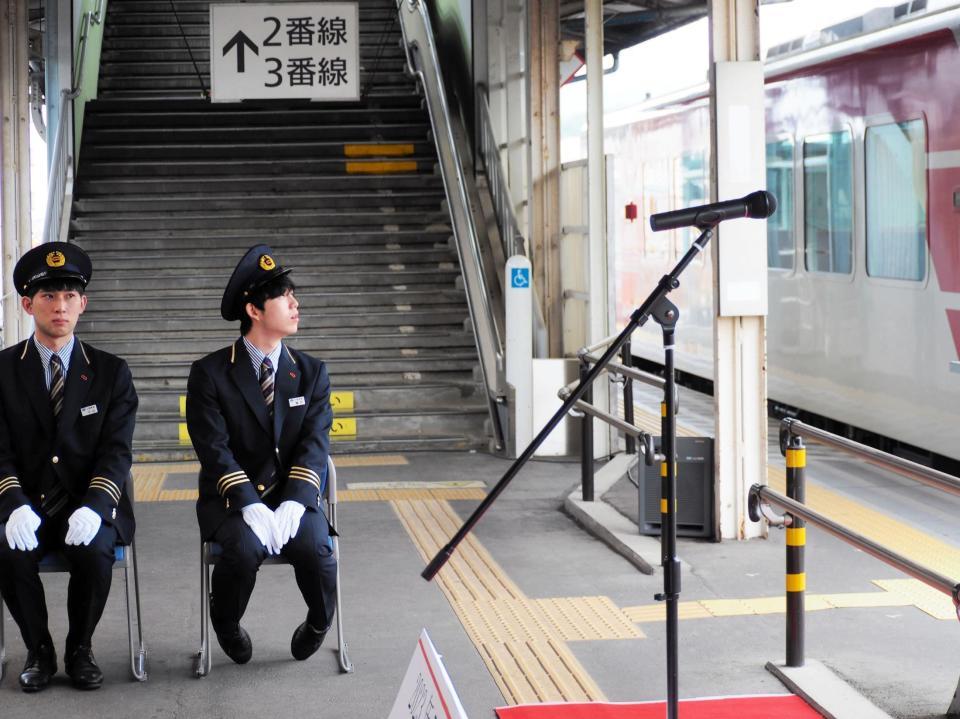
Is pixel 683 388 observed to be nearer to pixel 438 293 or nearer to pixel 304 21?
pixel 438 293

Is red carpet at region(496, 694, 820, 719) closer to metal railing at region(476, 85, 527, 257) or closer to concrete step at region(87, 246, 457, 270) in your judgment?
metal railing at region(476, 85, 527, 257)

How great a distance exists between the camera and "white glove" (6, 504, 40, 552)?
178 inches

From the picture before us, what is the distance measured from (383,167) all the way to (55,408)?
8.52 meters

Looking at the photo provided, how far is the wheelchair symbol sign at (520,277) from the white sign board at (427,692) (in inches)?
240

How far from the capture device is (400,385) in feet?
34.2

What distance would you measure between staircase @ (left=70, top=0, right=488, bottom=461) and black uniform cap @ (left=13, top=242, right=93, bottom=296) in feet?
15.9

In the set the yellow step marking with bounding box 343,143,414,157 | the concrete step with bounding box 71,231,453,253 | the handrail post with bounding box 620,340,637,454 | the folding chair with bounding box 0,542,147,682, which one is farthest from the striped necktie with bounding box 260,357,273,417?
the yellow step marking with bounding box 343,143,414,157

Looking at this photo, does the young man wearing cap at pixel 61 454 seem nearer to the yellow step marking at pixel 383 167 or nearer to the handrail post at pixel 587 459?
the handrail post at pixel 587 459

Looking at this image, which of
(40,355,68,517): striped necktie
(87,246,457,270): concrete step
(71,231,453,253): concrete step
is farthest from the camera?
(71,231,453,253): concrete step

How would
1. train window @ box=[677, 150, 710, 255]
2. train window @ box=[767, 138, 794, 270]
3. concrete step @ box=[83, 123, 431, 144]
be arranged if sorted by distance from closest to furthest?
train window @ box=[767, 138, 794, 270]
train window @ box=[677, 150, 710, 255]
concrete step @ box=[83, 123, 431, 144]

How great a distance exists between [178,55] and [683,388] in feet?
21.5

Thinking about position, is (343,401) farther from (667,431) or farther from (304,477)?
(667,431)

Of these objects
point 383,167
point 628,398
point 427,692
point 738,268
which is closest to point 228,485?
point 427,692

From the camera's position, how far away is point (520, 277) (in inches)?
368
